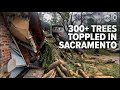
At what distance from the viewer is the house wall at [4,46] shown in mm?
5527

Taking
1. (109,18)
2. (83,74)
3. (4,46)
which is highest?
(109,18)

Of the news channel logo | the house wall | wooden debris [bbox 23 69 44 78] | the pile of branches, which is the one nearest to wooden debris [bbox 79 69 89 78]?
the pile of branches

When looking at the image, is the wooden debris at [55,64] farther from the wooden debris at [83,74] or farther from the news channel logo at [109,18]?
the news channel logo at [109,18]

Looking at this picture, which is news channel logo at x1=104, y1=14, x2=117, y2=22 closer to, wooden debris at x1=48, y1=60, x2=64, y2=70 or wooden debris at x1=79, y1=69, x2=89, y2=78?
wooden debris at x1=79, y1=69, x2=89, y2=78

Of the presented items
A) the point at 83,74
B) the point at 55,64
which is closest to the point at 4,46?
the point at 55,64

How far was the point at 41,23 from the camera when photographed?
5.70 meters

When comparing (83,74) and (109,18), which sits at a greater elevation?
(109,18)

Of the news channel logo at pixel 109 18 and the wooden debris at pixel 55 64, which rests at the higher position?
the news channel logo at pixel 109 18

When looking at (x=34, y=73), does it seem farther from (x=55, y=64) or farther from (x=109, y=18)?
(x=109, y=18)

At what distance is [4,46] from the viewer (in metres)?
5.58

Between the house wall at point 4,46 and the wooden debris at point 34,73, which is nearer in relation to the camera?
the house wall at point 4,46

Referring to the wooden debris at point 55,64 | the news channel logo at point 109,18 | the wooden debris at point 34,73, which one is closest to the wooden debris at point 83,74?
the wooden debris at point 55,64
